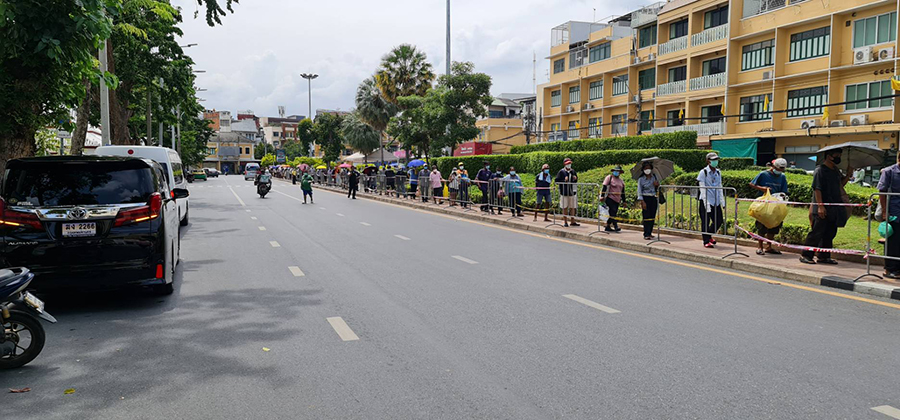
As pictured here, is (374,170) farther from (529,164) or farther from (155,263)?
(155,263)

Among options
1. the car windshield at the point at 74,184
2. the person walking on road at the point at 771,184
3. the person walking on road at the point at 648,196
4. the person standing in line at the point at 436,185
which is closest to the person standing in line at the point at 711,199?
the person walking on road at the point at 771,184

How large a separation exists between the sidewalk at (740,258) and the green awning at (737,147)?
18.7m

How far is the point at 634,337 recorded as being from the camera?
19.3ft

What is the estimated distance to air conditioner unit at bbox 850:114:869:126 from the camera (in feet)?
87.0

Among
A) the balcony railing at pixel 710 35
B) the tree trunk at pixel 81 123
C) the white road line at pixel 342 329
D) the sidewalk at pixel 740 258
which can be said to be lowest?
the white road line at pixel 342 329

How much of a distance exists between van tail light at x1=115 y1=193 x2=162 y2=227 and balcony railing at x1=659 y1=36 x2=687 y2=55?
3536 cm

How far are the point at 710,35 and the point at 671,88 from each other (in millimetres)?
4167

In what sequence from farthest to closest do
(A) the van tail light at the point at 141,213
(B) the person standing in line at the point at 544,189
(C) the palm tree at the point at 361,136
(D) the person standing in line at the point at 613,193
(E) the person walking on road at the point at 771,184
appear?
(C) the palm tree at the point at 361,136
(B) the person standing in line at the point at 544,189
(D) the person standing in line at the point at 613,193
(E) the person walking on road at the point at 771,184
(A) the van tail light at the point at 141,213

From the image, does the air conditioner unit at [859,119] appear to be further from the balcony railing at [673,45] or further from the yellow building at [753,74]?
the balcony railing at [673,45]

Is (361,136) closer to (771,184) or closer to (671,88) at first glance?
(671,88)

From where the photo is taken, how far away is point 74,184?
701 centimetres

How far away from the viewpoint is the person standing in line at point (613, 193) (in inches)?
580

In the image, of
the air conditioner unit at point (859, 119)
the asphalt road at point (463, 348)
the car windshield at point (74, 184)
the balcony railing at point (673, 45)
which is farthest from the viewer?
the balcony railing at point (673, 45)

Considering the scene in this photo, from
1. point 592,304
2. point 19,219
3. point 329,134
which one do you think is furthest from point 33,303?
point 329,134
